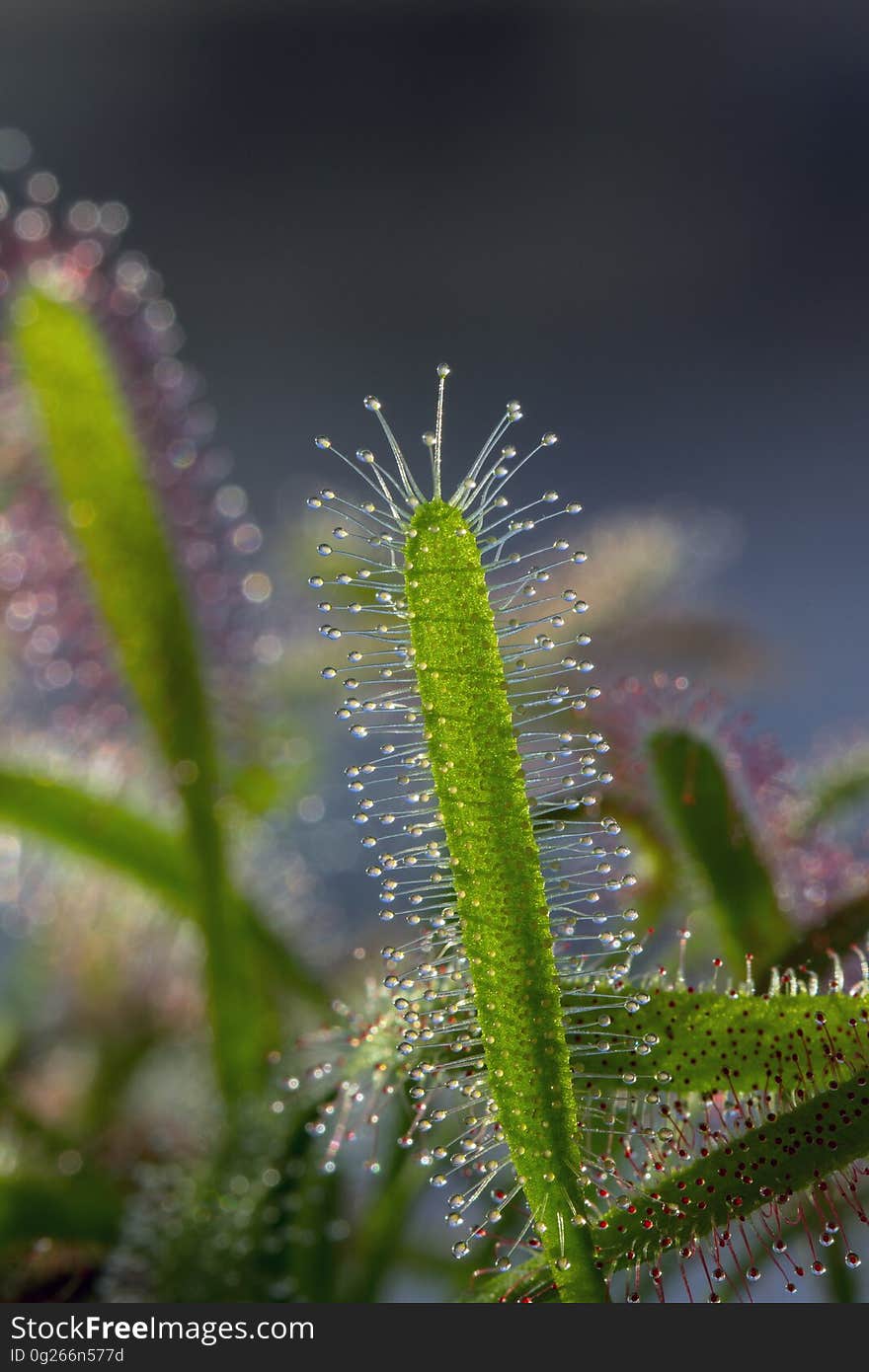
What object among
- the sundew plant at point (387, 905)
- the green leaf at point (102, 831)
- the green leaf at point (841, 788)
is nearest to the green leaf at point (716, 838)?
the sundew plant at point (387, 905)

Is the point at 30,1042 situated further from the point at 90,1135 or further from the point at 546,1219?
the point at 546,1219

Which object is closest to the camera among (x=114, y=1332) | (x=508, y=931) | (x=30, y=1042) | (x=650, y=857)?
(x=508, y=931)

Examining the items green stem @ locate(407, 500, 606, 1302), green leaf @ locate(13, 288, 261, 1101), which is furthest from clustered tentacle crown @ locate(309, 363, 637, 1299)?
green leaf @ locate(13, 288, 261, 1101)

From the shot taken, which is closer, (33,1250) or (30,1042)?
(33,1250)

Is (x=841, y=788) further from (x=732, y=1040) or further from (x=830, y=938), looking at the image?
(x=732, y=1040)

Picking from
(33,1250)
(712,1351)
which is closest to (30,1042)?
(33,1250)

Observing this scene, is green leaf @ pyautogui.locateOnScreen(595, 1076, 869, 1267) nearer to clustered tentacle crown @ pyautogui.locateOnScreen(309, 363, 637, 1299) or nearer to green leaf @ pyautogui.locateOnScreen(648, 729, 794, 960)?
clustered tentacle crown @ pyautogui.locateOnScreen(309, 363, 637, 1299)

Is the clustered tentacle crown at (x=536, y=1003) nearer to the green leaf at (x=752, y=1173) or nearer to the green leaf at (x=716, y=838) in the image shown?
the green leaf at (x=752, y=1173)
